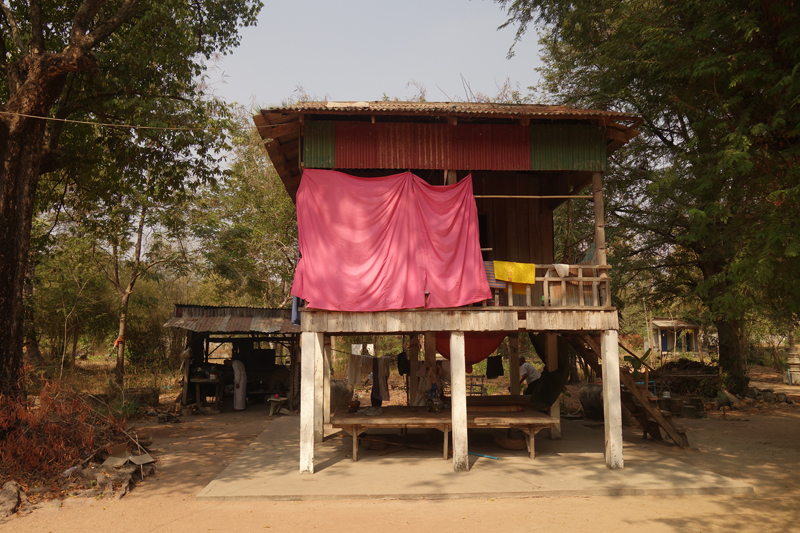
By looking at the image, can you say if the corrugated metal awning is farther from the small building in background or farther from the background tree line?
the background tree line

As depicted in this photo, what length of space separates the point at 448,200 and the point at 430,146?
121cm

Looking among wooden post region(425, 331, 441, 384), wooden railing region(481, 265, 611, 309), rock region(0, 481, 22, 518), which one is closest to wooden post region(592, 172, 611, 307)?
wooden railing region(481, 265, 611, 309)

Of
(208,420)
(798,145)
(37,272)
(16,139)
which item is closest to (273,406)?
(208,420)

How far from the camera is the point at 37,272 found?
2367 cm

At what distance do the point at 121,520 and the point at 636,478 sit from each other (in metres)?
7.96

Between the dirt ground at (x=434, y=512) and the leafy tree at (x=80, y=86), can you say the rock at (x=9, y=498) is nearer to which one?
the dirt ground at (x=434, y=512)

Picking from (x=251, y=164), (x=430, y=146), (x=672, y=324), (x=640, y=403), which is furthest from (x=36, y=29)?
(x=672, y=324)

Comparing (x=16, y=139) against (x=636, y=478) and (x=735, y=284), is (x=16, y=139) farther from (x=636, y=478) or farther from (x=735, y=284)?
(x=735, y=284)

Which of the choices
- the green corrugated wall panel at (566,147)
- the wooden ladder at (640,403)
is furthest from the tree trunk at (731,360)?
the green corrugated wall panel at (566,147)

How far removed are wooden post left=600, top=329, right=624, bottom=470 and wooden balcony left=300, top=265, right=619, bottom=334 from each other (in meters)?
0.35

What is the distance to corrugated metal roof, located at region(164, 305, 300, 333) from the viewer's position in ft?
58.0

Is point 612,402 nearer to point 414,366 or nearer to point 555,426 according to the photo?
point 555,426

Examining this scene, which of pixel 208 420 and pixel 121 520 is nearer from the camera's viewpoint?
pixel 121 520

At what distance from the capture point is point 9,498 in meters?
Answer: 8.09
